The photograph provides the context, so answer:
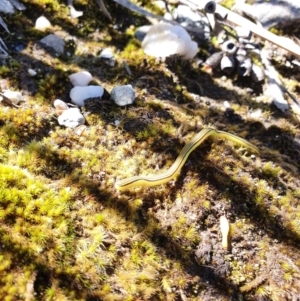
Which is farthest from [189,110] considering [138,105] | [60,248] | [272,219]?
[60,248]

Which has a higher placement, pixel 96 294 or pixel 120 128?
pixel 120 128

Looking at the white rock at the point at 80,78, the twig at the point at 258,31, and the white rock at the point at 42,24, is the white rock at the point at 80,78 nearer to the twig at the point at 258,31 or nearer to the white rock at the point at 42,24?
the white rock at the point at 42,24

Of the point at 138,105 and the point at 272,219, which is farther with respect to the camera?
the point at 138,105

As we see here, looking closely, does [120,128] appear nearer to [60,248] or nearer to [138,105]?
[138,105]

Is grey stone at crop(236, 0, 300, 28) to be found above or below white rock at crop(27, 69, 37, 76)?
above

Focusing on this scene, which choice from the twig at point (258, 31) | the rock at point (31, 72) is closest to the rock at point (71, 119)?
the rock at point (31, 72)

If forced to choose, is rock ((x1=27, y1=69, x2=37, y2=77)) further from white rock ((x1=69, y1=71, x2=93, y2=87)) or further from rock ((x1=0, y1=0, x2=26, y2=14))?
rock ((x1=0, y1=0, x2=26, y2=14))

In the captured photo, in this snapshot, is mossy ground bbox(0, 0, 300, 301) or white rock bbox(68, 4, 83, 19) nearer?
mossy ground bbox(0, 0, 300, 301)

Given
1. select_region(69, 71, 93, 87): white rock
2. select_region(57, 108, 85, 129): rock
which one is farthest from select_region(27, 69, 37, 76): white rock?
select_region(57, 108, 85, 129): rock
